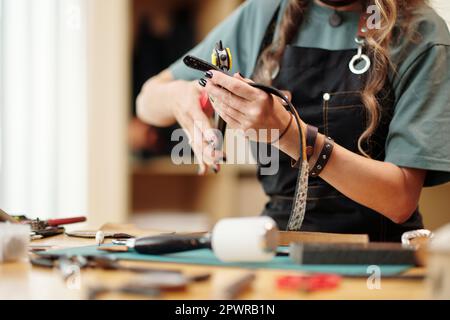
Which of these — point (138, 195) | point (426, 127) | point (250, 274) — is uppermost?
point (426, 127)

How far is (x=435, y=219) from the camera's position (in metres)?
1.54

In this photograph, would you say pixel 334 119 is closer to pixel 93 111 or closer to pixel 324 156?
pixel 324 156

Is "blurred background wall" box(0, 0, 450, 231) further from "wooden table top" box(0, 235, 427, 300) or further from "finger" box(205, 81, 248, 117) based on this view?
"wooden table top" box(0, 235, 427, 300)

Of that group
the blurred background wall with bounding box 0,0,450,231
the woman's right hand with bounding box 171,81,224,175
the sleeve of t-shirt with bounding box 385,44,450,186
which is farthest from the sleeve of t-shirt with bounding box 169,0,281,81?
the blurred background wall with bounding box 0,0,450,231

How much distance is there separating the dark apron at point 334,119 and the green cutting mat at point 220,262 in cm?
39

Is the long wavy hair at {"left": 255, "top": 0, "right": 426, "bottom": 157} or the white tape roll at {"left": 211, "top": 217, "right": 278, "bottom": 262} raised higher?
the long wavy hair at {"left": 255, "top": 0, "right": 426, "bottom": 157}

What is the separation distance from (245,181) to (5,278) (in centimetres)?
157

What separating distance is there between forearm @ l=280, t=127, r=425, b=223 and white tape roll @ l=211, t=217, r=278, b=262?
0.29 m

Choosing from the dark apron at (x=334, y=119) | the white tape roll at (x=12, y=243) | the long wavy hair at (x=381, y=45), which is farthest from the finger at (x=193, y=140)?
the white tape roll at (x=12, y=243)

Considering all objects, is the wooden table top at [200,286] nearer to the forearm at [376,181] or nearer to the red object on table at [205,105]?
the forearm at [376,181]

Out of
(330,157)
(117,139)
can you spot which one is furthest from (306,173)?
(117,139)

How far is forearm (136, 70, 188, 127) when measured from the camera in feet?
3.53

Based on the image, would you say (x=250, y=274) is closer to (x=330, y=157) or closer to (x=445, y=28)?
(x=330, y=157)

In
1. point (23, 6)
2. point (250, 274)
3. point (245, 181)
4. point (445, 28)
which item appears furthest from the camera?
point (245, 181)
